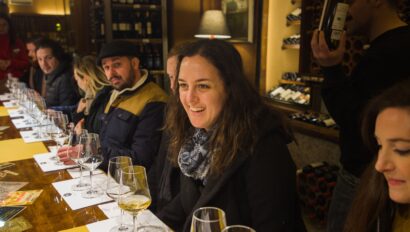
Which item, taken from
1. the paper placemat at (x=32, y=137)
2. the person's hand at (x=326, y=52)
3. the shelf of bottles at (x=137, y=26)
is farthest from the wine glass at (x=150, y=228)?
the shelf of bottles at (x=137, y=26)

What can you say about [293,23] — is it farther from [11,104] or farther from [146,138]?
[11,104]

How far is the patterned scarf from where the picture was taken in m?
1.55

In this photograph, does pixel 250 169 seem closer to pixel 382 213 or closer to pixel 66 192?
pixel 382 213

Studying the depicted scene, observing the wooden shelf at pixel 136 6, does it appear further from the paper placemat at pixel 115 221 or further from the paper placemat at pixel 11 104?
the paper placemat at pixel 115 221

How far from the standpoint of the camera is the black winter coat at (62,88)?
412cm

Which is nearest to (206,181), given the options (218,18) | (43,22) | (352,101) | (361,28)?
(352,101)

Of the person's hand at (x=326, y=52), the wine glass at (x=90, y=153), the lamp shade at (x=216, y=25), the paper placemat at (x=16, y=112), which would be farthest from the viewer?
the lamp shade at (x=216, y=25)

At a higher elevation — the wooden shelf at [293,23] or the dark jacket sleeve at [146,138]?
the wooden shelf at [293,23]

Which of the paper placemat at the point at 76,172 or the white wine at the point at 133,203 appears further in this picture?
the paper placemat at the point at 76,172

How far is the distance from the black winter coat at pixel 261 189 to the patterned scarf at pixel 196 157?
9cm

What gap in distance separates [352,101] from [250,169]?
59cm

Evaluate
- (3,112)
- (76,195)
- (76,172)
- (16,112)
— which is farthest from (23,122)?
(76,195)

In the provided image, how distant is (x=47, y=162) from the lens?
1.99 meters

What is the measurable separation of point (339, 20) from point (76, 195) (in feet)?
4.56
